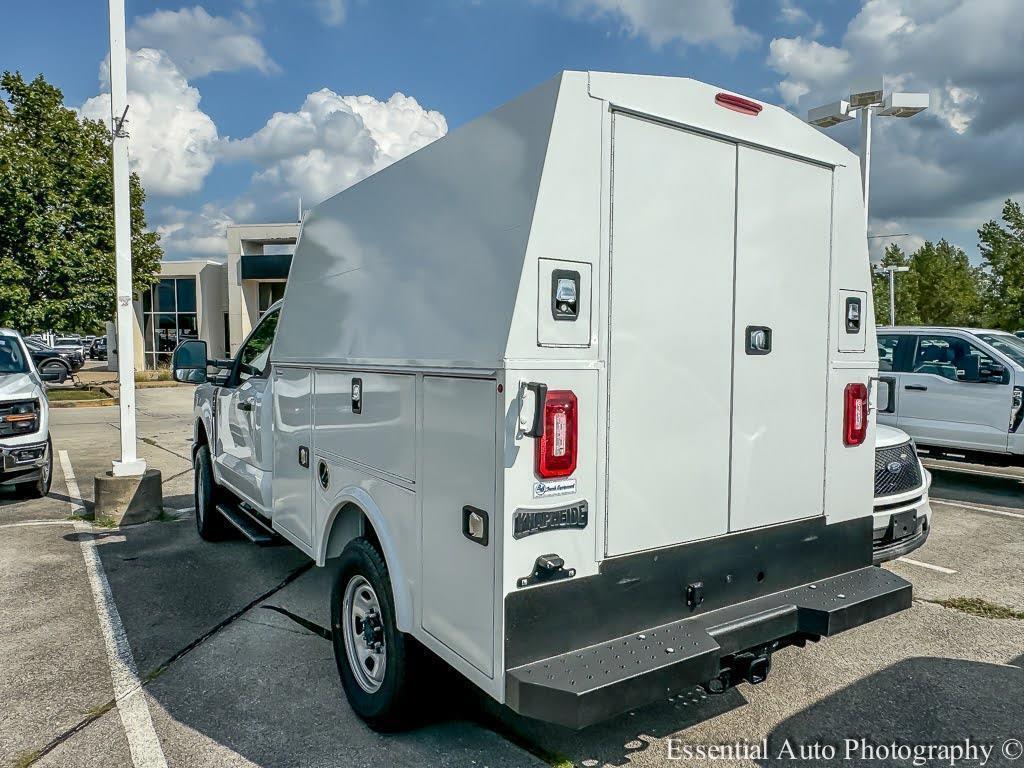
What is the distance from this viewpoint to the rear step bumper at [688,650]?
2.47m

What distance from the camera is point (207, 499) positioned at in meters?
6.70

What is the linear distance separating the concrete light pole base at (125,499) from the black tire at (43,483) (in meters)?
1.38

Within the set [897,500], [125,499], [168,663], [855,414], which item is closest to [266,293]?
[125,499]

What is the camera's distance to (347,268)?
391cm

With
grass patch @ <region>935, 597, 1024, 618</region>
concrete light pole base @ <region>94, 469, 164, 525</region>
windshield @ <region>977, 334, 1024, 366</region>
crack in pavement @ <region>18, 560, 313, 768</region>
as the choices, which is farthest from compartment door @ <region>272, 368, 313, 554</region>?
windshield @ <region>977, 334, 1024, 366</region>

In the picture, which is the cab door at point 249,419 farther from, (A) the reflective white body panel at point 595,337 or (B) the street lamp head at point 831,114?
(B) the street lamp head at point 831,114

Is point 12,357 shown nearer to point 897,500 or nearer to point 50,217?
point 897,500

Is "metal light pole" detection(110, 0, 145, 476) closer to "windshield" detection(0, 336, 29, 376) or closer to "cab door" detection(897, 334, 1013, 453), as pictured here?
"windshield" detection(0, 336, 29, 376)

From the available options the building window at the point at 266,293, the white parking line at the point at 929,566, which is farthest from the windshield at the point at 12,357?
the building window at the point at 266,293

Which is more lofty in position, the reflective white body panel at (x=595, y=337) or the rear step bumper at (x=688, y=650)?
the reflective white body panel at (x=595, y=337)

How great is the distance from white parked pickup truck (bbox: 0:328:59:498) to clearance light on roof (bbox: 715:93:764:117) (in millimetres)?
7913

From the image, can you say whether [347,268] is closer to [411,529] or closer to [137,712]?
[411,529]

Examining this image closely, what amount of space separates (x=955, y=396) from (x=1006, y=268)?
28.8 meters

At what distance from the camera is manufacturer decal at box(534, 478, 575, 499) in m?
2.57
